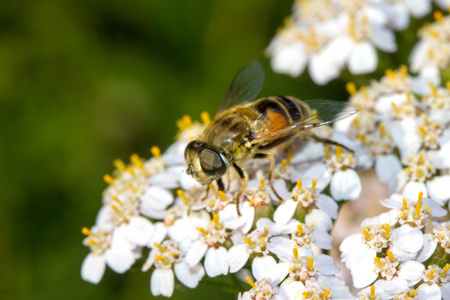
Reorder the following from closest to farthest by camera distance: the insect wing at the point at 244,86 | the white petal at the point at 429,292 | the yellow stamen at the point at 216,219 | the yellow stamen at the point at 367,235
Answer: the white petal at the point at 429,292 → the yellow stamen at the point at 367,235 → the yellow stamen at the point at 216,219 → the insect wing at the point at 244,86

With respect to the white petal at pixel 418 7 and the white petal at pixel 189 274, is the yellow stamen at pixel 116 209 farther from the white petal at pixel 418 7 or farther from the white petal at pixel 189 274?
the white petal at pixel 418 7

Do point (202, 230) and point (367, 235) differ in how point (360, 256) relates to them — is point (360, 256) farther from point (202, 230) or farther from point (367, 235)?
point (202, 230)

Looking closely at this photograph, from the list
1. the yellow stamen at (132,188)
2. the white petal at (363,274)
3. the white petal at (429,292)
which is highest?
the yellow stamen at (132,188)

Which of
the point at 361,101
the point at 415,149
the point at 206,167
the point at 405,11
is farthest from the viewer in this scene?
the point at 405,11

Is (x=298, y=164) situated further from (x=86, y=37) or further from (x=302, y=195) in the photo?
(x=86, y=37)

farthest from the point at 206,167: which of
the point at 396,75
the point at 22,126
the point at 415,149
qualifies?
the point at 22,126

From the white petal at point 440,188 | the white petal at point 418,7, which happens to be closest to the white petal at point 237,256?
the white petal at point 440,188

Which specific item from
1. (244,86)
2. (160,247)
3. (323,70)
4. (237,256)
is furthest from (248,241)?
(323,70)
